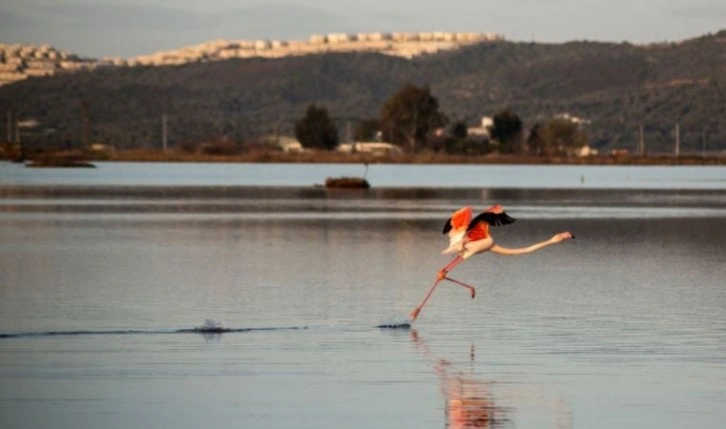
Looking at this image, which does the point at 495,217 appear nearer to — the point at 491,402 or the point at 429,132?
the point at 491,402

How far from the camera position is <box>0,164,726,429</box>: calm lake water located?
1570 cm

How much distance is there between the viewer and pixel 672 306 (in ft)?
82.4

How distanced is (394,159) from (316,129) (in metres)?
11.4

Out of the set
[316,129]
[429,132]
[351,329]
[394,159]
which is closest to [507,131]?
[429,132]

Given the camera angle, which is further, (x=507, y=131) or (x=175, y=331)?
(x=507, y=131)

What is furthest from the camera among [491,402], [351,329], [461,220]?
[351,329]

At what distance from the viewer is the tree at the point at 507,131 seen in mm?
176000

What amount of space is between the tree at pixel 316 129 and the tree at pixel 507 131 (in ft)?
56.4

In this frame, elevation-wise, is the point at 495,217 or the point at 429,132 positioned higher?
the point at 429,132

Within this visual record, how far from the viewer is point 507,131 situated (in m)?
177

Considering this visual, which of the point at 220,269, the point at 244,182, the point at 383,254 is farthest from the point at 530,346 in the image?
the point at 244,182

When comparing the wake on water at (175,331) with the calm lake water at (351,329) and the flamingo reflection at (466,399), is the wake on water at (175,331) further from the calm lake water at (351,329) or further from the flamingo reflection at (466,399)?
the flamingo reflection at (466,399)

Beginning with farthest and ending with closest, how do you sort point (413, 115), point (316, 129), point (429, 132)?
1. point (429, 132)
2. point (413, 115)
3. point (316, 129)

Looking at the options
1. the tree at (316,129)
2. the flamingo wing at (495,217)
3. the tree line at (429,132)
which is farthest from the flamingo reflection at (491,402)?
the tree line at (429,132)
